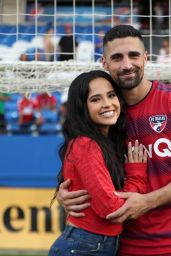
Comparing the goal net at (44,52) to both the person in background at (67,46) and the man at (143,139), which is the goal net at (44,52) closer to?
the person in background at (67,46)

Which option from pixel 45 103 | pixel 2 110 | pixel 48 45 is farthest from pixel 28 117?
pixel 48 45

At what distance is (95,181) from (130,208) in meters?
0.15

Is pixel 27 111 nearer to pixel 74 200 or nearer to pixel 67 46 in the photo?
pixel 67 46

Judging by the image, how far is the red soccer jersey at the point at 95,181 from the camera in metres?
2.05

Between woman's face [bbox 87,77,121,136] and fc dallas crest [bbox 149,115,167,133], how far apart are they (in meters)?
0.13

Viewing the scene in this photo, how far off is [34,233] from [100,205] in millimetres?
3463

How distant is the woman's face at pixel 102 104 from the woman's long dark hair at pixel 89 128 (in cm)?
2

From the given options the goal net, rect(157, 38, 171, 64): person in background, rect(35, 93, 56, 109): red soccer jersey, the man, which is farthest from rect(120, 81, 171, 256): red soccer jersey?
rect(35, 93, 56, 109): red soccer jersey

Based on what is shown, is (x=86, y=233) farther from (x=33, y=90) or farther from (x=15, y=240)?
(x=15, y=240)

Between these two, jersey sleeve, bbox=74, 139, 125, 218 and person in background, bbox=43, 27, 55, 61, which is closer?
jersey sleeve, bbox=74, 139, 125, 218

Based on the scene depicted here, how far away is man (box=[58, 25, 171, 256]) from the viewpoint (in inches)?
84.8

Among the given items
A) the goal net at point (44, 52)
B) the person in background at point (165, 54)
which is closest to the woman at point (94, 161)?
the goal net at point (44, 52)

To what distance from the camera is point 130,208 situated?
2.07 metres

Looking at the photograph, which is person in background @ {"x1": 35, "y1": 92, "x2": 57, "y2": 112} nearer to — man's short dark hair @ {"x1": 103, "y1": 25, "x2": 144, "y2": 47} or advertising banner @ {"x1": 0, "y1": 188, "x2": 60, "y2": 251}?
advertising banner @ {"x1": 0, "y1": 188, "x2": 60, "y2": 251}
